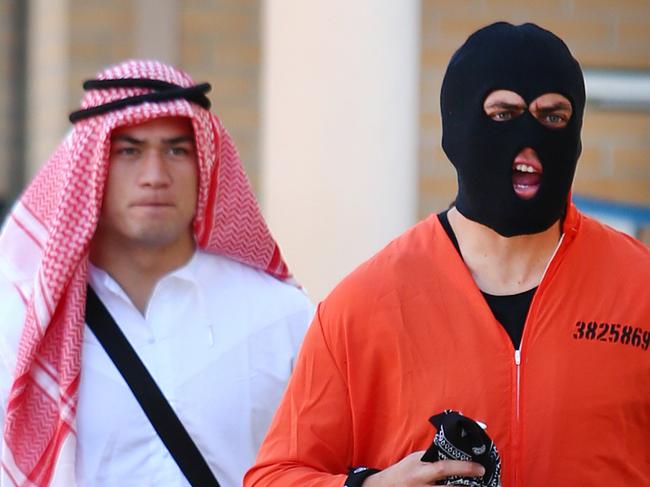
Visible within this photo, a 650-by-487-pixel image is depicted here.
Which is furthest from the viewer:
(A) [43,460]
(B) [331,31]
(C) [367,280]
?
(B) [331,31]

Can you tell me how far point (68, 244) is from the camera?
12.5 feet

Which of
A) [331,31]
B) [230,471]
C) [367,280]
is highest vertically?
[331,31]

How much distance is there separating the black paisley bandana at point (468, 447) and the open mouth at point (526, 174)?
41 cm

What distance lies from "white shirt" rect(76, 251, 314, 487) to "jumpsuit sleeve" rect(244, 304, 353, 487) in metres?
0.83

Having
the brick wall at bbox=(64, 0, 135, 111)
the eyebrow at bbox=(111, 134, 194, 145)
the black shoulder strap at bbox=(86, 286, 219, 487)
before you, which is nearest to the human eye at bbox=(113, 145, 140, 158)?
the eyebrow at bbox=(111, 134, 194, 145)

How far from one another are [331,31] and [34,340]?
136 cm

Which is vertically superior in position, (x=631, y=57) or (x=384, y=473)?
(x=631, y=57)

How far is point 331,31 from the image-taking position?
460cm

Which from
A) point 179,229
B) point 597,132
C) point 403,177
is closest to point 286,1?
point 403,177

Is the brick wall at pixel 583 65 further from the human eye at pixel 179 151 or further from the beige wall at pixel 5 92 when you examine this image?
the human eye at pixel 179 151

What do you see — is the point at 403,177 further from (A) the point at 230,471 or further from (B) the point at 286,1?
(A) the point at 230,471

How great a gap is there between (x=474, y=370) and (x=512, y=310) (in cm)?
13

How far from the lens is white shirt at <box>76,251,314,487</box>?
12.0 ft

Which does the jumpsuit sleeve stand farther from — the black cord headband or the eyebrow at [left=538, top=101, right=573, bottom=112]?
the black cord headband
